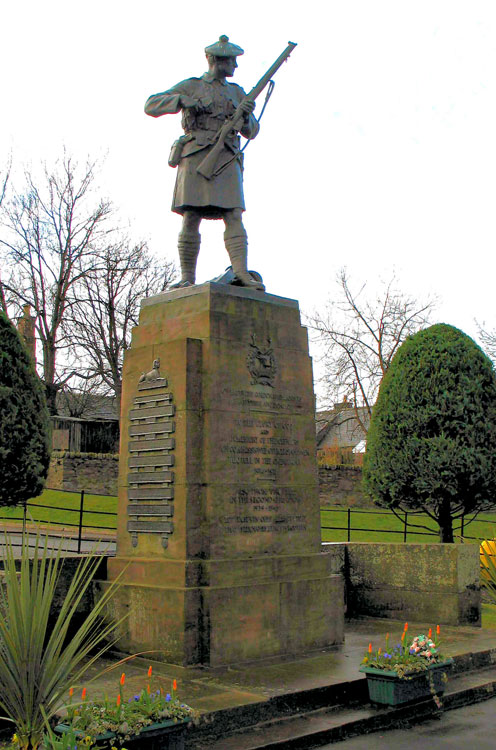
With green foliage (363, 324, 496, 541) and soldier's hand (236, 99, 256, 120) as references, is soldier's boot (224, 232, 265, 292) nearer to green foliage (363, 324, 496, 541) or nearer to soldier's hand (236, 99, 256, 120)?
soldier's hand (236, 99, 256, 120)

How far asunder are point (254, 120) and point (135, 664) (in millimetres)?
5655

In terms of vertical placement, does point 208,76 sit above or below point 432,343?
above

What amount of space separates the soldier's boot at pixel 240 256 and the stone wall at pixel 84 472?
2295cm

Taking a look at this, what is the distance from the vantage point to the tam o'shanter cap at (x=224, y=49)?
8414 mm

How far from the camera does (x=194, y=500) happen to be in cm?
725

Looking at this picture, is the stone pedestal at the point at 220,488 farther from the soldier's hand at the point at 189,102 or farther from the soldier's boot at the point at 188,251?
the soldier's hand at the point at 189,102

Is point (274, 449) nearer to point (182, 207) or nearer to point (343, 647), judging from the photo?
point (343, 647)

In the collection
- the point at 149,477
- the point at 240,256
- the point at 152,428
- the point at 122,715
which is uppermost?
the point at 240,256

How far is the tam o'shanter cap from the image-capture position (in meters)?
8.41

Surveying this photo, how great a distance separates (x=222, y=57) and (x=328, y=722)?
6.54m

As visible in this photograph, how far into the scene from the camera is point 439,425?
37.5 ft

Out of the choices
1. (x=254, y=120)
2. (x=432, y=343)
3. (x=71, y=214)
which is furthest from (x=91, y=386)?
(x=254, y=120)

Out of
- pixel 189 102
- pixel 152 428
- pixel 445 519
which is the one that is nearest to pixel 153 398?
pixel 152 428

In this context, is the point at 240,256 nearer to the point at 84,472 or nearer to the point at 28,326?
the point at 84,472
